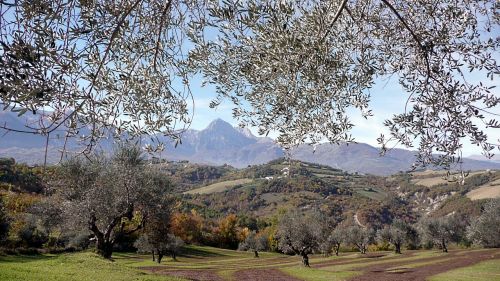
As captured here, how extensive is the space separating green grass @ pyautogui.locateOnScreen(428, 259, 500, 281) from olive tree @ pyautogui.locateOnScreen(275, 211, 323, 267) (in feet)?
71.9

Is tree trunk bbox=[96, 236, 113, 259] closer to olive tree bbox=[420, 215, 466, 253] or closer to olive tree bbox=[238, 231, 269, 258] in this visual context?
olive tree bbox=[238, 231, 269, 258]

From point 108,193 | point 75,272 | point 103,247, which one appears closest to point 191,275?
point 103,247

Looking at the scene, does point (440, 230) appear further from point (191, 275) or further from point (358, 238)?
point (191, 275)

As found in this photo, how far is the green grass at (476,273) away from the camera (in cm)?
4097

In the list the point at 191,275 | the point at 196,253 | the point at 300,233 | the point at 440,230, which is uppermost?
the point at 440,230

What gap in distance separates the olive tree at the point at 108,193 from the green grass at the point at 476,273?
29.8 metres

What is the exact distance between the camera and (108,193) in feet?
109

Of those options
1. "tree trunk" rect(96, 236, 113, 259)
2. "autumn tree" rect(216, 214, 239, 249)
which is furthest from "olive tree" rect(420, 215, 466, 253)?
"tree trunk" rect(96, 236, 113, 259)

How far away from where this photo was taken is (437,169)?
6.89 metres

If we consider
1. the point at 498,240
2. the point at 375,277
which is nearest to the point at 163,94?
the point at 375,277


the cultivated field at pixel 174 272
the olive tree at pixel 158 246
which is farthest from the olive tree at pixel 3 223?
the olive tree at pixel 158 246

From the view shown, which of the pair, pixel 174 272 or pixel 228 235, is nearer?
pixel 174 272

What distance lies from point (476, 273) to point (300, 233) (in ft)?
87.8

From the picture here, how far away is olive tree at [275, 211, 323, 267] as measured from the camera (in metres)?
65.3
